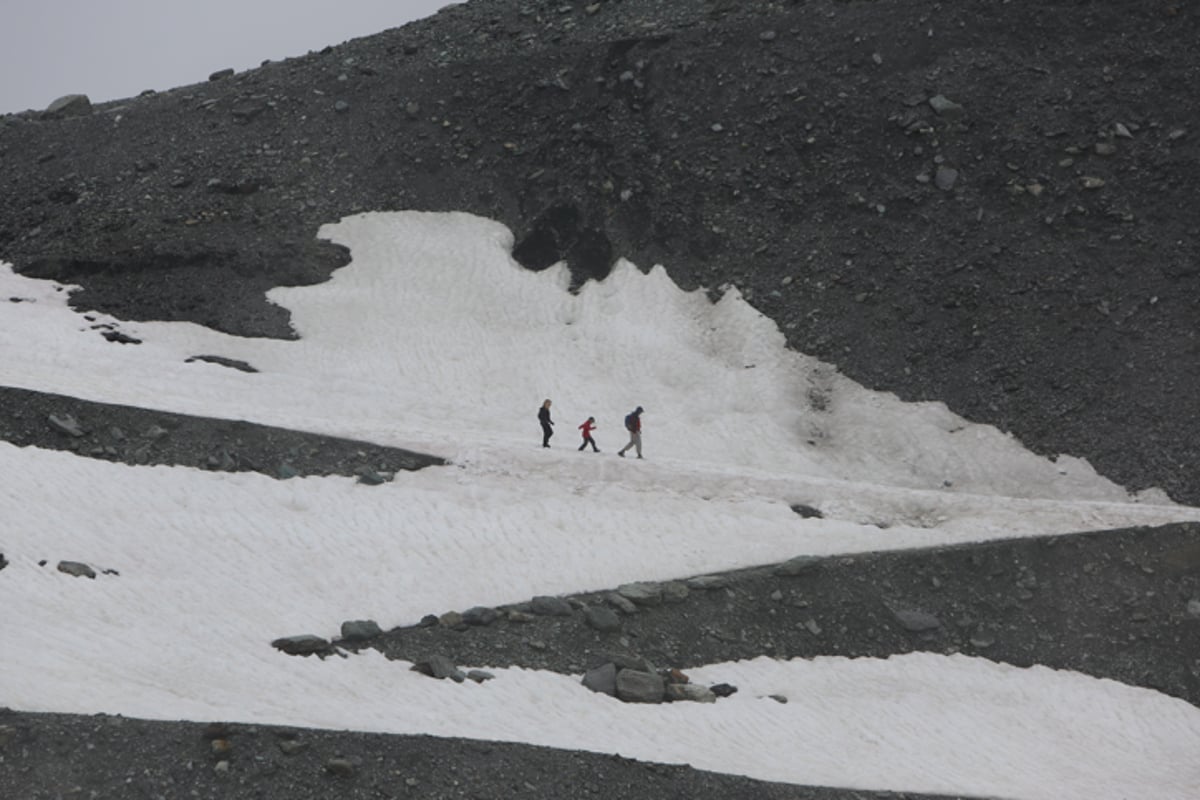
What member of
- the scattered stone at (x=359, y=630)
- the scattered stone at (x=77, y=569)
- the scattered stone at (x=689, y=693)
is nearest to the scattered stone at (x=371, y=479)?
the scattered stone at (x=359, y=630)

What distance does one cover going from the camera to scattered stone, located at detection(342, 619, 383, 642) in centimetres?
2227

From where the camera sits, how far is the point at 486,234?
47.9 meters

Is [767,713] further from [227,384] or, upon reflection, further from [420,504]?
[227,384]

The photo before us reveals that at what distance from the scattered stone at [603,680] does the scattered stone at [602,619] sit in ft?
5.53

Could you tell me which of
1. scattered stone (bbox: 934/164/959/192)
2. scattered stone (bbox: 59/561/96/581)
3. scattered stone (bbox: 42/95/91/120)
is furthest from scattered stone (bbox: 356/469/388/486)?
scattered stone (bbox: 42/95/91/120)

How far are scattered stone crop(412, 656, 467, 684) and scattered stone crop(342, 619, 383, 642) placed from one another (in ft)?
3.82

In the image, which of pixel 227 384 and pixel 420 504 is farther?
pixel 227 384

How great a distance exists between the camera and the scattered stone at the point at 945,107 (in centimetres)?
4523

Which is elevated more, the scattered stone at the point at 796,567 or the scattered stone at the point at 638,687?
the scattered stone at the point at 796,567

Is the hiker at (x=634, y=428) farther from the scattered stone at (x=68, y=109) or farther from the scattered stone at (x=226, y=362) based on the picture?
the scattered stone at (x=68, y=109)

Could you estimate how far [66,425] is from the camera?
29.5 m

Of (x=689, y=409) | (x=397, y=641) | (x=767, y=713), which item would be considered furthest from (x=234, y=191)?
(x=767, y=713)

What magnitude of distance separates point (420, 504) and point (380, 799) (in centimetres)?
1207

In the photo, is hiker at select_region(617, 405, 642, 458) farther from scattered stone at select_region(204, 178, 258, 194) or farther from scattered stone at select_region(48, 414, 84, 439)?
scattered stone at select_region(204, 178, 258, 194)
